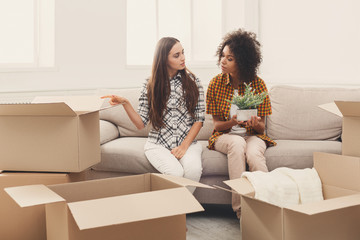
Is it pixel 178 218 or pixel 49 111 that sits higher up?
pixel 49 111

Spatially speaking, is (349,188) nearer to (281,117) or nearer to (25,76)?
(281,117)

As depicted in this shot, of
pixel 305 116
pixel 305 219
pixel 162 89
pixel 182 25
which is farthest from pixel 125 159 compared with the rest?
pixel 182 25

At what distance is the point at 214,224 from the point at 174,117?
0.66 meters

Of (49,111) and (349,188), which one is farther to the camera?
(49,111)

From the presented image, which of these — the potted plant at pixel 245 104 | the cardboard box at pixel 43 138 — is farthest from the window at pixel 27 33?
the potted plant at pixel 245 104

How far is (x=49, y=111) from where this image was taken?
187 centimetres

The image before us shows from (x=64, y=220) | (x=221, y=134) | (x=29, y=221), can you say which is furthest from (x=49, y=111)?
(x=221, y=134)

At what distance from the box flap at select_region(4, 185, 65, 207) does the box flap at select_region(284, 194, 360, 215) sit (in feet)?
2.30

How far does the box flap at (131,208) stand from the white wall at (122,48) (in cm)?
255

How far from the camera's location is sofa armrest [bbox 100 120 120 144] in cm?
287

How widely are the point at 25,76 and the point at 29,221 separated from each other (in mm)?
2393

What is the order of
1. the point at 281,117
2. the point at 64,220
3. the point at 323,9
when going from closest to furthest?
the point at 64,220 → the point at 281,117 → the point at 323,9

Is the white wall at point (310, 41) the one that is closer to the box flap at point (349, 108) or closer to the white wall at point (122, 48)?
the white wall at point (122, 48)

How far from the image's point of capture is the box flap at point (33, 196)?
1.28 metres
